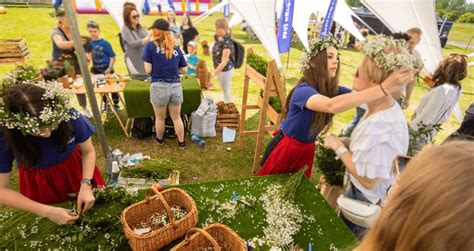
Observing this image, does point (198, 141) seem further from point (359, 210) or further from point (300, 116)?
point (359, 210)

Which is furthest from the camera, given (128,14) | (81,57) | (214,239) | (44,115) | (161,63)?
(128,14)

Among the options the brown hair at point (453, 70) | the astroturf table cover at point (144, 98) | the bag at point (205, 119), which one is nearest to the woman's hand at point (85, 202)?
the astroturf table cover at point (144, 98)

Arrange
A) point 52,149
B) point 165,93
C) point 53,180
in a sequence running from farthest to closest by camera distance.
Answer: point 165,93 → point 53,180 → point 52,149

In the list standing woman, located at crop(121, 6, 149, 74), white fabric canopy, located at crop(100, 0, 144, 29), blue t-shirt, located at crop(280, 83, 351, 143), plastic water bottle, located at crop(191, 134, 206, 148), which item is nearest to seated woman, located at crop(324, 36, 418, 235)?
blue t-shirt, located at crop(280, 83, 351, 143)

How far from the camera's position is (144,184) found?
140 inches

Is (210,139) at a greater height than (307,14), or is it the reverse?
(307,14)

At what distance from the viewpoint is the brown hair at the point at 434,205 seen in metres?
0.75

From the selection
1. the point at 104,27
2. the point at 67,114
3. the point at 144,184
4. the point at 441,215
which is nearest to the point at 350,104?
the point at 441,215

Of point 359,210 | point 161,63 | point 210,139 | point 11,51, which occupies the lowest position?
point 210,139

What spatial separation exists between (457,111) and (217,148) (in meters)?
4.56

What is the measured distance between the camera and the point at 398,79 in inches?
58.4

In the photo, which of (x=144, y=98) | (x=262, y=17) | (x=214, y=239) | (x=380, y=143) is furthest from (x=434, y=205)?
(x=262, y=17)

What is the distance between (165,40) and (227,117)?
209 centimetres

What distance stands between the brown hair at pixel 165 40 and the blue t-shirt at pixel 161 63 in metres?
0.06
